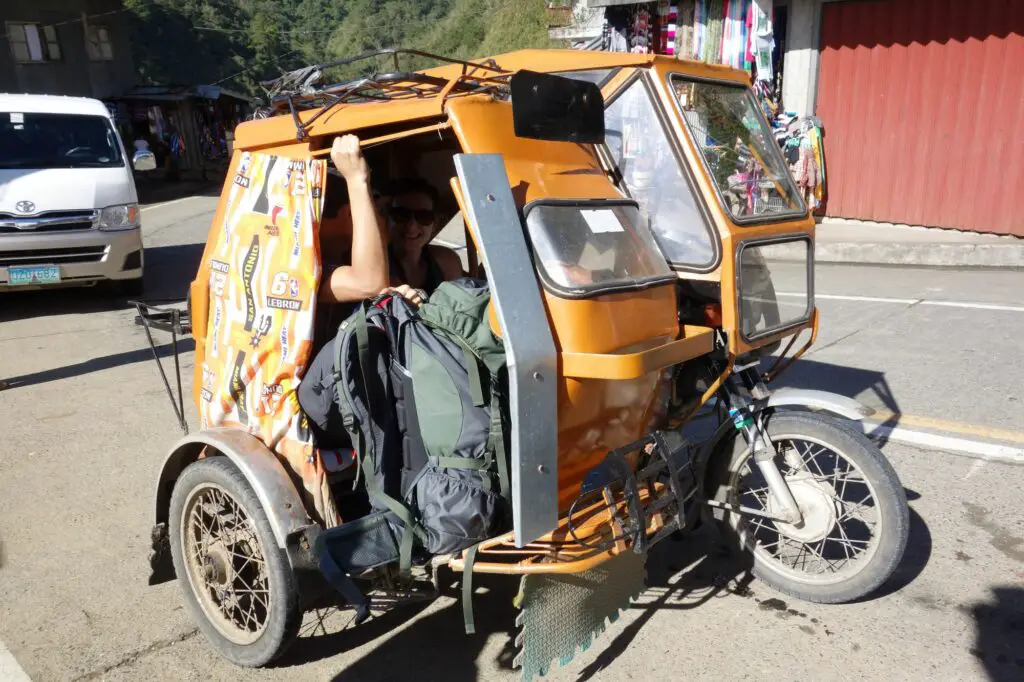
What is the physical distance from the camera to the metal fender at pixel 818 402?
306 centimetres

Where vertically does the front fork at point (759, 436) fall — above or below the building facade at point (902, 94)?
below

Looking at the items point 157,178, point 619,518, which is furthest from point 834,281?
point 157,178

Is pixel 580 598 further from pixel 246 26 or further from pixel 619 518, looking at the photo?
pixel 246 26

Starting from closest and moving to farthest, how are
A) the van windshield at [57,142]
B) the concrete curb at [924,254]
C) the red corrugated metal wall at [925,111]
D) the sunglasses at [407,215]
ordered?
the sunglasses at [407,215] < the van windshield at [57,142] < the concrete curb at [924,254] < the red corrugated metal wall at [925,111]

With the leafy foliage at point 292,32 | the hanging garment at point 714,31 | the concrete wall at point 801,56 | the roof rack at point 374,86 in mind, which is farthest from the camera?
the leafy foliage at point 292,32

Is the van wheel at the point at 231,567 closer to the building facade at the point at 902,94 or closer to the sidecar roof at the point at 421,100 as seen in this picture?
the sidecar roof at the point at 421,100

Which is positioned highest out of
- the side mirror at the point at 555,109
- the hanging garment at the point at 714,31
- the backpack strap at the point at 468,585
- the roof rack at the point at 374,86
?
the hanging garment at the point at 714,31

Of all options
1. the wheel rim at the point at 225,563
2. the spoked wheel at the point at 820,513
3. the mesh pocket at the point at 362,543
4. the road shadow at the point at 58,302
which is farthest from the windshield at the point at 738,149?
the road shadow at the point at 58,302

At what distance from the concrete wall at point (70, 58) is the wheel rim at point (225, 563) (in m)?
25.2

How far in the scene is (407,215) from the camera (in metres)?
3.62

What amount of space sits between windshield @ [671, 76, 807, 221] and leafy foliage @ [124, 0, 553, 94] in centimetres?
2585

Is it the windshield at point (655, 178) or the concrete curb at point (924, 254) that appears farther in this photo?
the concrete curb at point (924, 254)

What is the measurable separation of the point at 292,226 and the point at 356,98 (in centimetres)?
59

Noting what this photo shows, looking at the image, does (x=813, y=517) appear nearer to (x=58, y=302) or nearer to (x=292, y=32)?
(x=58, y=302)
